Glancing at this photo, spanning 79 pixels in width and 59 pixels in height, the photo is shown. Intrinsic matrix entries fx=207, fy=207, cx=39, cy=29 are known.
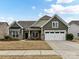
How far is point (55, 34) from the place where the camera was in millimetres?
52844

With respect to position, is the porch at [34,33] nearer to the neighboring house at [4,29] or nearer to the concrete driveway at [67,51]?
the neighboring house at [4,29]

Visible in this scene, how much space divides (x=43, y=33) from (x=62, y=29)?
4982 mm

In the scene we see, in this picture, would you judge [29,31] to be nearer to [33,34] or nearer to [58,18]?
[33,34]

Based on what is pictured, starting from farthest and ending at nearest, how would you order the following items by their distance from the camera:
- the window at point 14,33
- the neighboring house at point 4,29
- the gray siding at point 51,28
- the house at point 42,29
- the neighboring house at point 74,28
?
1. the neighboring house at point 74,28
2. the neighboring house at point 4,29
3. the window at point 14,33
4. the gray siding at point 51,28
5. the house at point 42,29

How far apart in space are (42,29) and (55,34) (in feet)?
11.9

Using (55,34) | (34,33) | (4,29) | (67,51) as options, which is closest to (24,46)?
(67,51)

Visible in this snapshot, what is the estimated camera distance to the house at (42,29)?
53.0 meters

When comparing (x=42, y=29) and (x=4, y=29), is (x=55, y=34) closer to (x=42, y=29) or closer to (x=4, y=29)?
(x=42, y=29)

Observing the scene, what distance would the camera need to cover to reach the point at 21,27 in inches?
2213

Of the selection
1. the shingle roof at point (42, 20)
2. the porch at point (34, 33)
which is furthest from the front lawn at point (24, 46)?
the shingle roof at point (42, 20)

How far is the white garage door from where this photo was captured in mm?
52525

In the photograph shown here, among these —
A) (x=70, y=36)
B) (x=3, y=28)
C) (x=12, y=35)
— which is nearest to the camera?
(x=70, y=36)

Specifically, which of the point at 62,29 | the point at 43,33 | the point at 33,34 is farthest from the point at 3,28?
the point at 62,29

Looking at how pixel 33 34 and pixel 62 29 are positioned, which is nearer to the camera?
pixel 62 29
